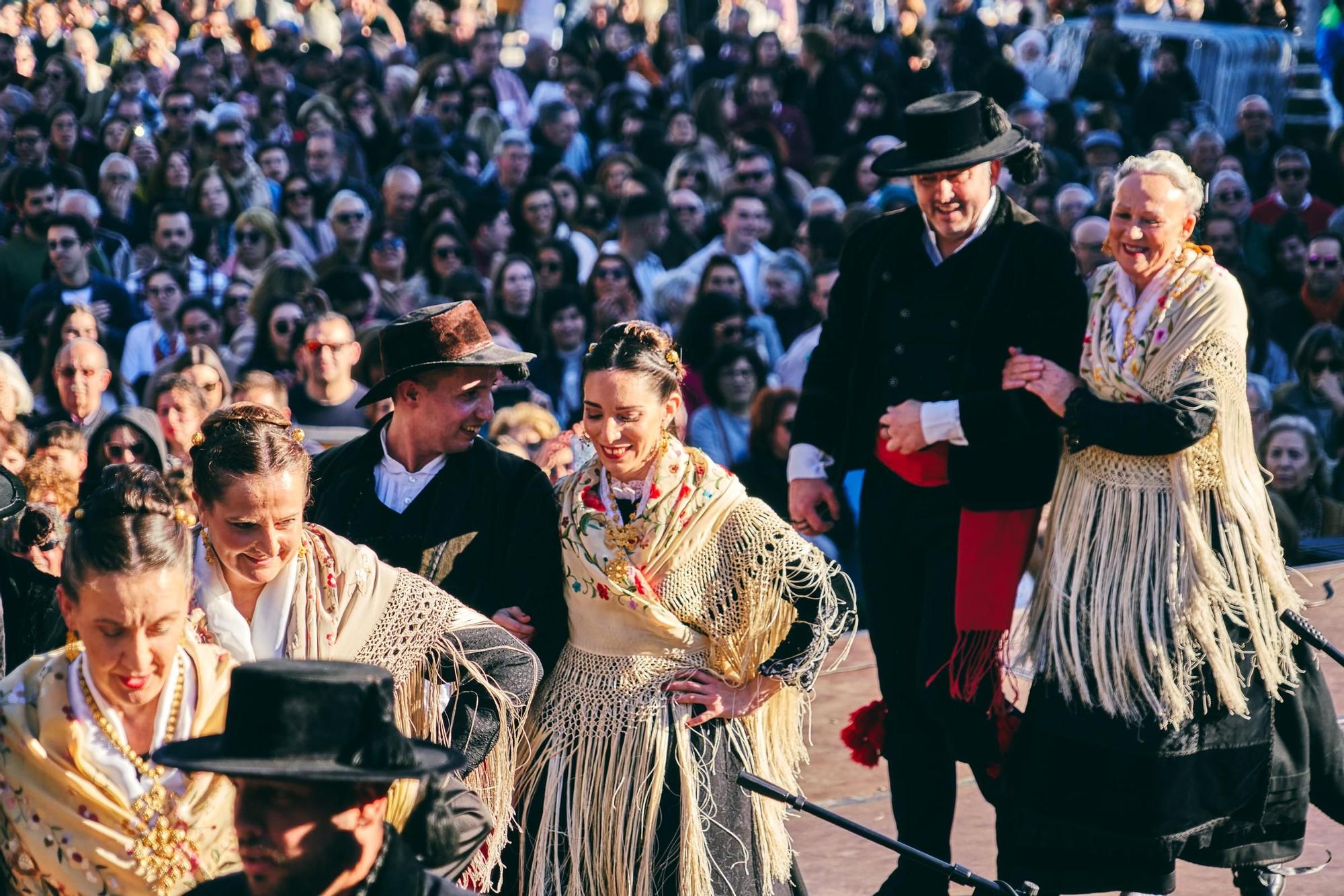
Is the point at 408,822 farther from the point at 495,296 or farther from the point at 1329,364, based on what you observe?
the point at 1329,364

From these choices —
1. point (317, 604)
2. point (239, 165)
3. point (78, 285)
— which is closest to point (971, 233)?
point (317, 604)

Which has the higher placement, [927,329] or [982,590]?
[927,329]

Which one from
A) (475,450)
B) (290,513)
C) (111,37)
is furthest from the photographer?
(111,37)

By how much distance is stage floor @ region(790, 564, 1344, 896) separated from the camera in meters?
5.11

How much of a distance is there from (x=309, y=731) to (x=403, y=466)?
1952 millimetres

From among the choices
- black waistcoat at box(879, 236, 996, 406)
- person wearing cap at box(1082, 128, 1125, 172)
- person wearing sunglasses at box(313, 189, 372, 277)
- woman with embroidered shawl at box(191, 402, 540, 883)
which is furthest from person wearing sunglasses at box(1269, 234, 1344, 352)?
woman with embroidered shawl at box(191, 402, 540, 883)

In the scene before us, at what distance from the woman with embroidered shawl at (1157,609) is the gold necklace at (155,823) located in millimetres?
2319

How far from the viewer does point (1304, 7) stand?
16.7 meters

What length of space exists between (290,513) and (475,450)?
2.70ft

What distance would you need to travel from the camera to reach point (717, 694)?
433cm

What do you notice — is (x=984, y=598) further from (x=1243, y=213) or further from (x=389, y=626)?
(x=1243, y=213)

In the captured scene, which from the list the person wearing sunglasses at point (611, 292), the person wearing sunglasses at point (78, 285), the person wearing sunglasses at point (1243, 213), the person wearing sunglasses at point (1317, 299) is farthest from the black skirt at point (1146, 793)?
the person wearing sunglasses at point (1243, 213)

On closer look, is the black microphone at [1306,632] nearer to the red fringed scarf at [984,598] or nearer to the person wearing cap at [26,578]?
the red fringed scarf at [984,598]

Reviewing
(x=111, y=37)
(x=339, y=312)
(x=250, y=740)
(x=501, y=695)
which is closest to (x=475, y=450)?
(x=501, y=695)
